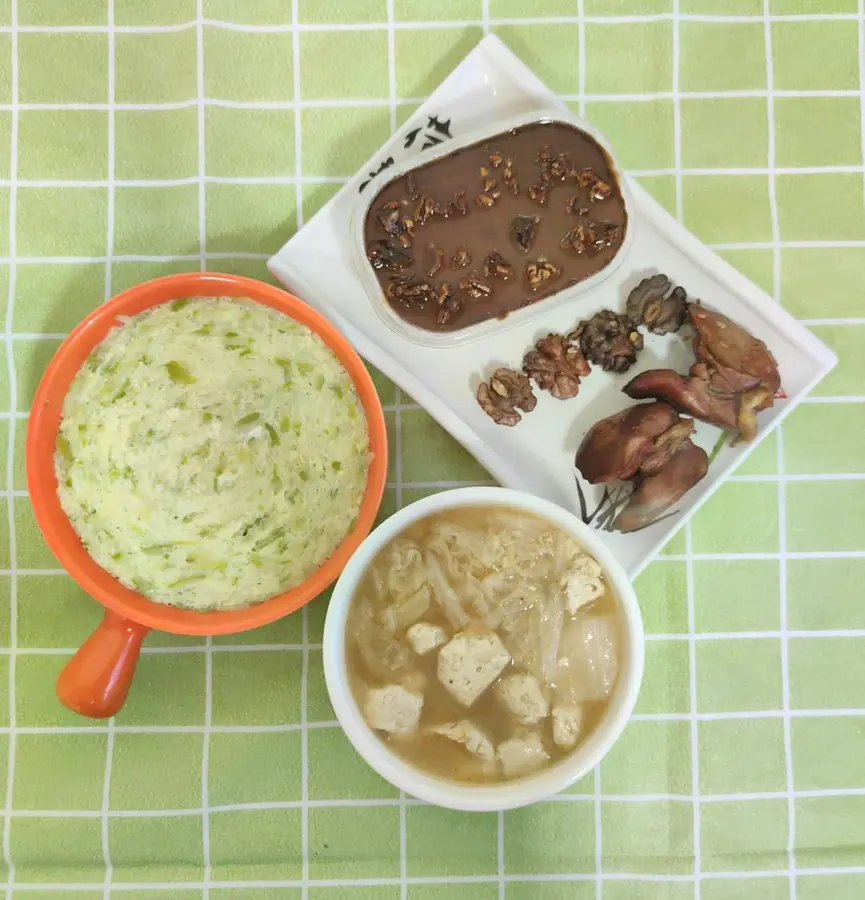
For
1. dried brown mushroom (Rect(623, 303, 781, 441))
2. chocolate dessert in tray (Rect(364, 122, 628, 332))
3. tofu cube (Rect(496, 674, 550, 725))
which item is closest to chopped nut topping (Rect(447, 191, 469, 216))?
chocolate dessert in tray (Rect(364, 122, 628, 332))

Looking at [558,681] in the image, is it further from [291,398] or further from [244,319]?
[244,319]

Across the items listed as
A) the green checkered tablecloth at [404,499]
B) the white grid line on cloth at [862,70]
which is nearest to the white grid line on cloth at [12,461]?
the green checkered tablecloth at [404,499]

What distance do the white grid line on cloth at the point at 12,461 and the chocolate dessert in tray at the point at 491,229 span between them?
0.53 m

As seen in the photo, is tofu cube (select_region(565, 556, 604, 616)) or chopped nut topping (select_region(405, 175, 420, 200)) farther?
chopped nut topping (select_region(405, 175, 420, 200))

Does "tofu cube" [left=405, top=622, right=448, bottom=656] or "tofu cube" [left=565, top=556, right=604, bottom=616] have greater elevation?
"tofu cube" [left=565, top=556, right=604, bottom=616]

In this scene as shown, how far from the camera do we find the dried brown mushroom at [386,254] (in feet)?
3.65

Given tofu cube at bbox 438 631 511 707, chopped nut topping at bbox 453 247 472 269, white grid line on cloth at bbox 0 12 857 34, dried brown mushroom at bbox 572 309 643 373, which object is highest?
white grid line on cloth at bbox 0 12 857 34

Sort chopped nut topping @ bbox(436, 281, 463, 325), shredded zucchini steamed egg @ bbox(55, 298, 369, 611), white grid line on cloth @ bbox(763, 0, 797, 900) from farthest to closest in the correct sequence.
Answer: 1. white grid line on cloth @ bbox(763, 0, 797, 900)
2. chopped nut topping @ bbox(436, 281, 463, 325)
3. shredded zucchini steamed egg @ bbox(55, 298, 369, 611)

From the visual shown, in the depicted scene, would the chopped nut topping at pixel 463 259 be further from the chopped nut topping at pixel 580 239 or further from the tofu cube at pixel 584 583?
the tofu cube at pixel 584 583

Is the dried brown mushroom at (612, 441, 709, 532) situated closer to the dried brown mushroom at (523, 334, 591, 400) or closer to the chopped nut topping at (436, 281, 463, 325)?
the dried brown mushroom at (523, 334, 591, 400)

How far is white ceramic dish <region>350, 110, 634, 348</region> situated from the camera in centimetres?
111

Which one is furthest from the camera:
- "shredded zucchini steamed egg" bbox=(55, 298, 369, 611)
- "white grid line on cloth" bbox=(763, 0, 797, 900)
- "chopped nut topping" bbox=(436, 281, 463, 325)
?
"white grid line on cloth" bbox=(763, 0, 797, 900)

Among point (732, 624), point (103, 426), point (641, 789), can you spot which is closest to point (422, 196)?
point (103, 426)

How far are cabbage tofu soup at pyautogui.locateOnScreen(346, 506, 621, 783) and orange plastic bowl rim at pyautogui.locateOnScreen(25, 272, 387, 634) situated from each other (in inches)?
3.1
